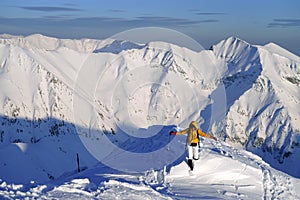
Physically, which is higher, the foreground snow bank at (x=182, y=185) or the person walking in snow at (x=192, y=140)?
the person walking in snow at (x=192, y=140)

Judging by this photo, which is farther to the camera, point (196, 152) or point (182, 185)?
point (196, 152)

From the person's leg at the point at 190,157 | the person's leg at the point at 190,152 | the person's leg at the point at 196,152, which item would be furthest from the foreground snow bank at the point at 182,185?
the person's leg at the point at 190,152

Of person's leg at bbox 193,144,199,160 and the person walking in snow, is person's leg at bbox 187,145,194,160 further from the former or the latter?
person's leg at bbox 193,144,199,160

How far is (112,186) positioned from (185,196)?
119 inches

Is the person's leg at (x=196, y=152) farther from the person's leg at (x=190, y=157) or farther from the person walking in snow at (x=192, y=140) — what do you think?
the person's leg at (x=190, y=157)

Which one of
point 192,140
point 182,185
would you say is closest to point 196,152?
point 192,140

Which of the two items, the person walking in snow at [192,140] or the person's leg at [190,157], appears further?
the person's leg at [190,157]

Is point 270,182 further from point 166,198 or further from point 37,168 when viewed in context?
point 37,168

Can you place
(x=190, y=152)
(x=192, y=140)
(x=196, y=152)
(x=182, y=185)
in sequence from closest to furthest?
1. (x=182, y=185)
2. (x=192, y=140)
3. (x=190, y=152)
4. (x=196, y=152)

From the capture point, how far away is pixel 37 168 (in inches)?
5428

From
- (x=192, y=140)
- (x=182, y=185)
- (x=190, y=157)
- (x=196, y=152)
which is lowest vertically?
(x=182, y=185)

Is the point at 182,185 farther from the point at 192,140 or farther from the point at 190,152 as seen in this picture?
the point at 192,140

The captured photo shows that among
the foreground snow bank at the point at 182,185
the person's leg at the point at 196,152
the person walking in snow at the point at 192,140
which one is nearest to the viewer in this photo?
the foreground snow bank at the point at 182,185

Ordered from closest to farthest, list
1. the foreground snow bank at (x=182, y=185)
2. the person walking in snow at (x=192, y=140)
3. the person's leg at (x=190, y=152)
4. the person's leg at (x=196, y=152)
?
1. the foreground snow bank at (x=182, y=185)
2. the person walking in snow at (x=192, y=140)
3. the person's leg at (x=190, y=152)
4. the person's leg at (x=196, y=152)
